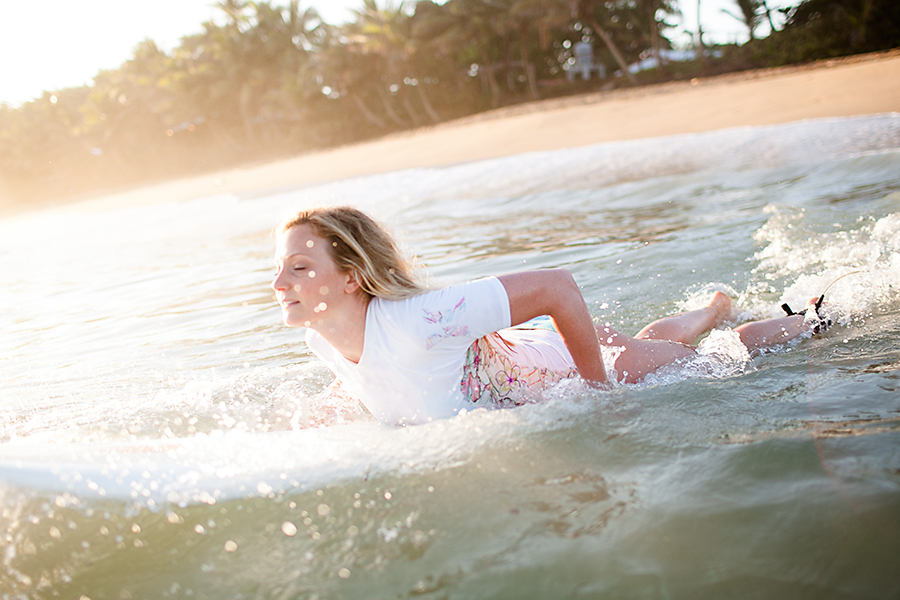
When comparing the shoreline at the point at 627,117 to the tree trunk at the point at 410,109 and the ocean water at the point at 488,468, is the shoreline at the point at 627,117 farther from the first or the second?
the tree trunk at the point at 410,109

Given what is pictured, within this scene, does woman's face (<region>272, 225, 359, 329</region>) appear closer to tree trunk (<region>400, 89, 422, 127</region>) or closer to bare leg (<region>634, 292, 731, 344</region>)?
bare leg (<region>634, 292, 731, 344</region>)

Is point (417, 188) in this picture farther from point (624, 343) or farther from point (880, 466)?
point (880, 466)

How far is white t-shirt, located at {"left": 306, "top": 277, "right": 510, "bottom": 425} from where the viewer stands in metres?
2.83

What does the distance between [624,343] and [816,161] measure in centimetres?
811

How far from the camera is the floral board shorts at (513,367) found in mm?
3164

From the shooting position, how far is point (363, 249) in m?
3.03

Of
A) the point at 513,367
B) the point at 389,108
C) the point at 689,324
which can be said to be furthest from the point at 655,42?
the point at 513,367

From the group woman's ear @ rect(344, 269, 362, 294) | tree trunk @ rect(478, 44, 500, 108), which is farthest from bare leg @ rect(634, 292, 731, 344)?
tree trunk @ rect(478, 44, 500, 108)

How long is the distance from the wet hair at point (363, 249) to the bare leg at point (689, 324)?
162 cm

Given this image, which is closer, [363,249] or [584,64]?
[363,249]

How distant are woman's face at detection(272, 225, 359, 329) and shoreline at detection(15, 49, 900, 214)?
13138mm

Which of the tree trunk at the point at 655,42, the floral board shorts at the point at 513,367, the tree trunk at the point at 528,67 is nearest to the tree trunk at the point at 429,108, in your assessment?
the tree trunk at the point at 528,67

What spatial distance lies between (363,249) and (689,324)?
231cm

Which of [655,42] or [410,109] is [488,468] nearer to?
[655,42]
